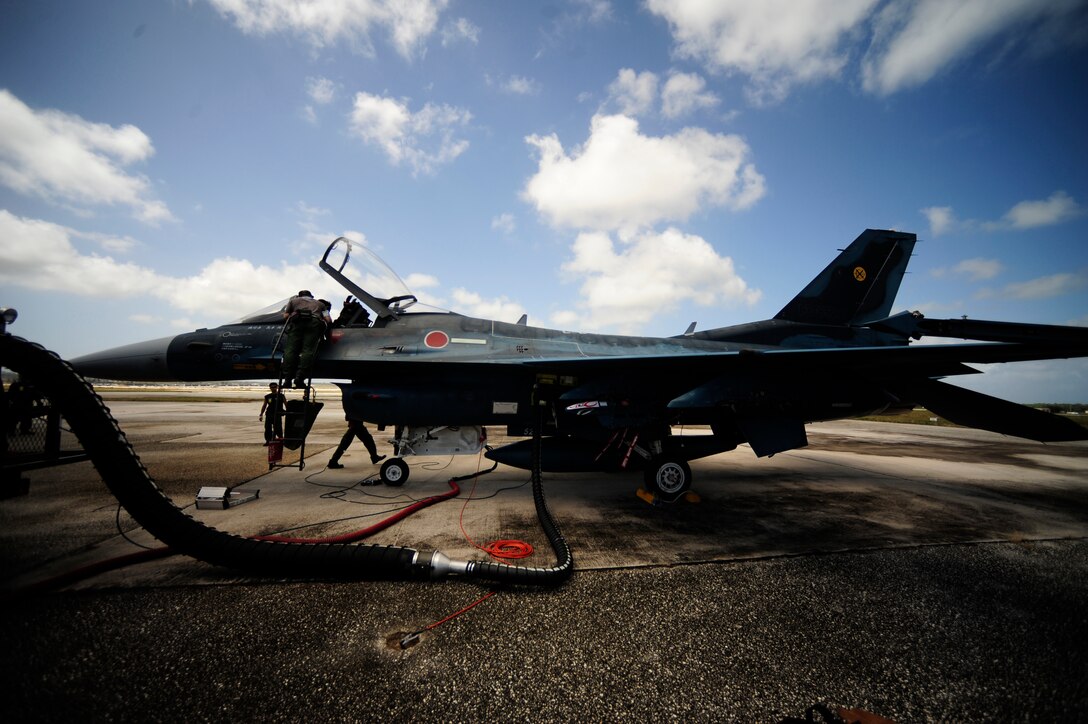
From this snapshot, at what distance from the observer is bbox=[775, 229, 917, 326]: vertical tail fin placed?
22.0 ft

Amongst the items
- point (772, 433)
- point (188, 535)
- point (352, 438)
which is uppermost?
point (772, 433)

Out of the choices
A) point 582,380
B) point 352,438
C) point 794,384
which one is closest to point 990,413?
point 794,384

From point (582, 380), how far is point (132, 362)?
5905mm

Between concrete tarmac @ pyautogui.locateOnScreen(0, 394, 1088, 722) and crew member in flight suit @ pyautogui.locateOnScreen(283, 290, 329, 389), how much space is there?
60.2 inches

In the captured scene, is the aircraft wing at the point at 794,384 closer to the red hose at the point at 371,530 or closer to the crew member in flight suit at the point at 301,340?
the red hose at the point at 371,530

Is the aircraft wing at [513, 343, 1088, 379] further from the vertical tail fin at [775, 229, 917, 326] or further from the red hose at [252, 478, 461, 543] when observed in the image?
the vertical tail fin at [775, 229, 917, 326]

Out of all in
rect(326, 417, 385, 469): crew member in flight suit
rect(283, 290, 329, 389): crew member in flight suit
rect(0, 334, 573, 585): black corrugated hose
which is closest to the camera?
rect(0, 334, 573, 585): black corrugated hose

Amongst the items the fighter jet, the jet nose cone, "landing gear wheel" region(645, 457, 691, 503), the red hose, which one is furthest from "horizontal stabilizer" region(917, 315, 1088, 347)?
the jet nose cone

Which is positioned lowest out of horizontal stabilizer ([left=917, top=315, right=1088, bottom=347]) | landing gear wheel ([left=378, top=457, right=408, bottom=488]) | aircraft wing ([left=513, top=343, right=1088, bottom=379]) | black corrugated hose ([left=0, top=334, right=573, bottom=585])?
landing gear wheel ([left=378, top=457, right=408, bottom=488])

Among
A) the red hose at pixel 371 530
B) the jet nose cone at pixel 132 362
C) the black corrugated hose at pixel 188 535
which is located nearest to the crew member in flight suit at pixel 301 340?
the jet nose cone at pixel 132 362

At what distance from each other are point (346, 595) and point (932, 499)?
21.7ft

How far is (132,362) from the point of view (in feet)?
15.8

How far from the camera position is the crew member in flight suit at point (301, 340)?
4543 millimetres

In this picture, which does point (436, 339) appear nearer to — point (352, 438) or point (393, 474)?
point (393, 474)
